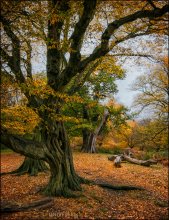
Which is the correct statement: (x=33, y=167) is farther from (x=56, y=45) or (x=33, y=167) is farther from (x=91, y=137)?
(x=91, y=137)

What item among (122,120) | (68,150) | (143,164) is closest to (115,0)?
(68,150)

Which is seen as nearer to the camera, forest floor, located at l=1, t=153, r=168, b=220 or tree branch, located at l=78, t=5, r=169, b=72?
tree branch, located at l=78, t=5, r=169, b=72

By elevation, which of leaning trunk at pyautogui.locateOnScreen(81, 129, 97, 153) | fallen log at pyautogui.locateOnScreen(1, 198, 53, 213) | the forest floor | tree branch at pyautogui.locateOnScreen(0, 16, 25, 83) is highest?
tree branch at pyautogui.locateOnScreen(0, 16, 25, 83)

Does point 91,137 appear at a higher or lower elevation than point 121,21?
lower

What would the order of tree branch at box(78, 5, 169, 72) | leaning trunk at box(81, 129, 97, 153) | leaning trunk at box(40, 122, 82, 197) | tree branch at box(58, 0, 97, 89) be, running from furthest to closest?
leaning trunk at box(81, 129, 97, 153) < leaning trunk at box(40, 122, 82, 197) < tree branch at box(58, 0, 97, 89) < tree branch at box(78, 5, 169, 72)

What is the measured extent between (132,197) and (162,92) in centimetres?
2353

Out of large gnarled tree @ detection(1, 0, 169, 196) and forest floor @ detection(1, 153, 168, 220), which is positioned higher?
large gnarled tree @ detection(1, 0, 169, 196)

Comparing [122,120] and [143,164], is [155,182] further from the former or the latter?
[122,120]

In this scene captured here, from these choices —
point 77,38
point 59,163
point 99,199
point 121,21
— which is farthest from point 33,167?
point 121,21

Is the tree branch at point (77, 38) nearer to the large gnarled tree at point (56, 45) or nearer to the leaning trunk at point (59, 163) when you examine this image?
the large gnarled tree at point (56, 45)

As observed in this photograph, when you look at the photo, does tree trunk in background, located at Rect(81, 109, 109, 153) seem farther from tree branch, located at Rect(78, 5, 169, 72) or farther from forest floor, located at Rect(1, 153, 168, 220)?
tree branch, located at Rect(78, 5, 169, 72)

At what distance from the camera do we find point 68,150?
11945mm

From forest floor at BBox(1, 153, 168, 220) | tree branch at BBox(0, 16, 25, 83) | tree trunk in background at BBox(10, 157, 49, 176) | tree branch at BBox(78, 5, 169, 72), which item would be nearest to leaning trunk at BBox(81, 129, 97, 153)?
forest floor at BBox(1, 153, 168, 220)

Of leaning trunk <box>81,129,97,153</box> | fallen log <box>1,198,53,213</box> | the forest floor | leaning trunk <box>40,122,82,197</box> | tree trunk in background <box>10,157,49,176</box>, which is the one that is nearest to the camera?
fallen log <box>1,198,53,213</box>
